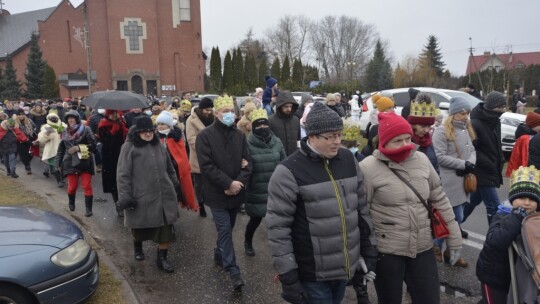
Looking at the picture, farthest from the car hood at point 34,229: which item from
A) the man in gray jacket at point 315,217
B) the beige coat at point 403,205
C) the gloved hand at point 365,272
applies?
the beige coat at point 403,205

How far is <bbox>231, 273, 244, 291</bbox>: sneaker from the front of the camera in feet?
14.5

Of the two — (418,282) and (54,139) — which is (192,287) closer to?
(418,282)

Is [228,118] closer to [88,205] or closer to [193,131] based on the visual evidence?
[193,131]

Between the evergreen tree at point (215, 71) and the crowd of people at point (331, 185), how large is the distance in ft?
151

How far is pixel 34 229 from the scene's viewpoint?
4.04m

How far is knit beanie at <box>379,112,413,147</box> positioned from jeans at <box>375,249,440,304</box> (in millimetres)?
872

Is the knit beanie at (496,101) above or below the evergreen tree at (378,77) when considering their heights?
below

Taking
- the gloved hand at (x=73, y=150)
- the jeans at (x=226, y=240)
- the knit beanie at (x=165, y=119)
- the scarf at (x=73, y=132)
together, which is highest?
the knit beanie at (x=165, y=119)

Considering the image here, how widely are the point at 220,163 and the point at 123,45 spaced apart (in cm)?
4810

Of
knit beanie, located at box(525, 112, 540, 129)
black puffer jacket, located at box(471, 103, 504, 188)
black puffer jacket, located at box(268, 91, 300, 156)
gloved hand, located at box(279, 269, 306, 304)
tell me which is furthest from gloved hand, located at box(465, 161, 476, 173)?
gloved hand, located at box(279, 269, 306, 304)

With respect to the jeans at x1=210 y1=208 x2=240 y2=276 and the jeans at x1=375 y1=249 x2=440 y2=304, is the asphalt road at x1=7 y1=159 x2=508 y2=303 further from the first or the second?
the jeans at x1=375 y1=249 x2=440 y2=304

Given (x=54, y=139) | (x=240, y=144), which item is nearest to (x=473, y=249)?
(x=240, y=144)

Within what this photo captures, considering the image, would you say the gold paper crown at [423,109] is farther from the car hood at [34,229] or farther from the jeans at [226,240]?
the car hood at [34,229]

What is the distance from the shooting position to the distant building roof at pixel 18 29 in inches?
2092
